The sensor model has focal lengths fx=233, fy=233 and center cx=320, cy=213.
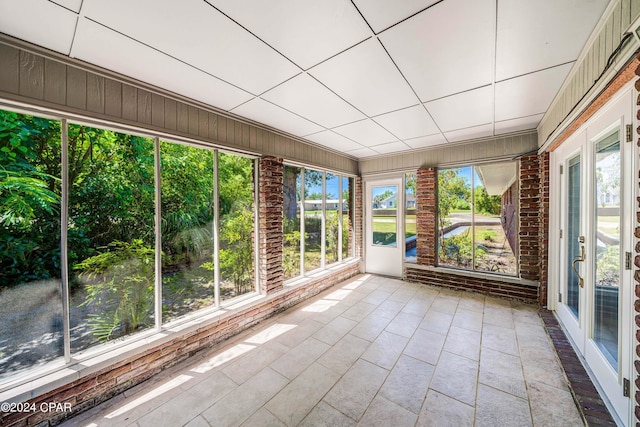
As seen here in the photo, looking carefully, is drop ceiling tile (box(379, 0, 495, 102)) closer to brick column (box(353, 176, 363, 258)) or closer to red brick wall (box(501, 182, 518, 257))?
red brick wall (box(501, 182, 518, 257))

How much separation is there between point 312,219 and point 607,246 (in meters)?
3.75

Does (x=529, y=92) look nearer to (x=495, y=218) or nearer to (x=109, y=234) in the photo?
(x=495, y=218)

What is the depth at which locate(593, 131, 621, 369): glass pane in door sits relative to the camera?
178cm

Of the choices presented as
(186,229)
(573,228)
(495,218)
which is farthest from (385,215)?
(186,229)

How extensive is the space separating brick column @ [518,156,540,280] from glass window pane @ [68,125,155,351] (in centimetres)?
537

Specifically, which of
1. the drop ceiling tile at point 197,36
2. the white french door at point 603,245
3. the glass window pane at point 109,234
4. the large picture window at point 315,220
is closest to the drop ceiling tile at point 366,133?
the large picture window at point 315,220

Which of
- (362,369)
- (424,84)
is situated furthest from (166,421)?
(424,84)

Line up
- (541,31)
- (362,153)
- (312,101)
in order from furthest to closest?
(362,153)
(312,101)
(541,31)

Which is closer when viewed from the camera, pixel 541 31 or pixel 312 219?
pixel 541 31

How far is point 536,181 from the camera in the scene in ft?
12.4

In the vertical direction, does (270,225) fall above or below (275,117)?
below

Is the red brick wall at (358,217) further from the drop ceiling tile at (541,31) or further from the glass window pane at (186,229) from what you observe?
the drop ceiling tile at (541,31)

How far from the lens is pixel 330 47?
180 centimetres

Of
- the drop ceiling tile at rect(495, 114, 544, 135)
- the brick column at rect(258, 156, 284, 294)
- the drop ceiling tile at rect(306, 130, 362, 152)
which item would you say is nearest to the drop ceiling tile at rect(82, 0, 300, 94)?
the brick column at rect(258, 156, 284, 294)
